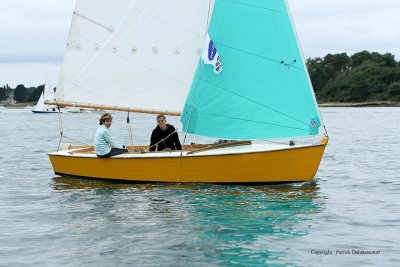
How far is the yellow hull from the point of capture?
14.0m

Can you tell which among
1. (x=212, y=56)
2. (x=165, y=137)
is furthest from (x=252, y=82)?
(x=165, y=137)

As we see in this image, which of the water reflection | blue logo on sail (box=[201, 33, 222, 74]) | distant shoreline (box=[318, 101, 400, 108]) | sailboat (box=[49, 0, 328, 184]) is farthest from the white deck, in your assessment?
distant shoreline (box=[318, 101, 400, 108])

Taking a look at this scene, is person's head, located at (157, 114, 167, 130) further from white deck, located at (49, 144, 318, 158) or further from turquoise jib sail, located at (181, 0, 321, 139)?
white deck, located at (49, 144, 318, 158)

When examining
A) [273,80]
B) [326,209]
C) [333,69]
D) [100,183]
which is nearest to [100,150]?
[100,183]

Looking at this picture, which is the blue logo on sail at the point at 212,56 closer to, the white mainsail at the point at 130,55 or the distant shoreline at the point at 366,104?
the white mainsail at the point at 130,55

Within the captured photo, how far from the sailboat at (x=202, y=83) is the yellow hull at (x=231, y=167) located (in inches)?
0.9

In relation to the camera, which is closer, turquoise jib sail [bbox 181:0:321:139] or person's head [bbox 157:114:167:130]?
turquoise jib sail [bbox 181:0:321:139]

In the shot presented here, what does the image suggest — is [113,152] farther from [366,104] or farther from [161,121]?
[366,104]

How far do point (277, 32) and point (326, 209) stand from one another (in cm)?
419

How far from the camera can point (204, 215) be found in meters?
11.8

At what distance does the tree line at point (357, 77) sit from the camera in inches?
4710

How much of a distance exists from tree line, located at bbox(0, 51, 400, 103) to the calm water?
345ft

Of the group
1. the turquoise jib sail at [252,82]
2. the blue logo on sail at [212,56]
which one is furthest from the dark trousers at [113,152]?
the blue logo on sail at [212,56]

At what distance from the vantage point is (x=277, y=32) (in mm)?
14516
